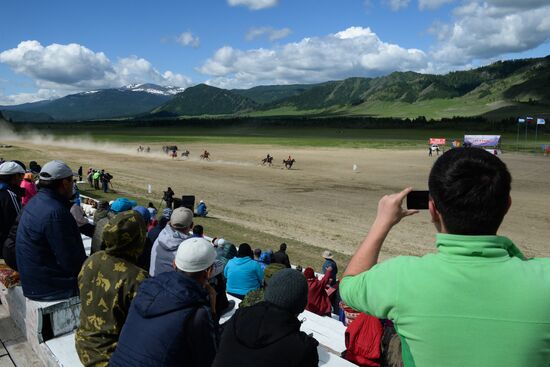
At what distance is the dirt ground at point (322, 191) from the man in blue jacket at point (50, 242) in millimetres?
10866

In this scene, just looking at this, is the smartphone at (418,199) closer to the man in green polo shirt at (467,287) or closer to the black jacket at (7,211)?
the man in green polo shirt at (467,287)

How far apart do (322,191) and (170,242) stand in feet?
72.6

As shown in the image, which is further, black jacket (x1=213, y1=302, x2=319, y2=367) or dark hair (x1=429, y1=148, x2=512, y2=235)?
black jacket (x1=213, y1=302, x2=319, y2=367)

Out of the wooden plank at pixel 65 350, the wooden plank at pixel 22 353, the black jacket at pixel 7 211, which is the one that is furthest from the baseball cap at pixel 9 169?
the wooden plank at pixel 65 350

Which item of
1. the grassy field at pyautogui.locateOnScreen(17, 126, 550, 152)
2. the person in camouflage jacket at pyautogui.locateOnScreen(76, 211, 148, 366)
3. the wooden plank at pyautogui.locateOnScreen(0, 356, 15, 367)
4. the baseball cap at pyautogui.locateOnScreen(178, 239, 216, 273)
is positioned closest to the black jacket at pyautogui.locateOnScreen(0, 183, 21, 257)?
the wooden plank at pyautogui.locateOnScreen(0, 356, 15, 367)

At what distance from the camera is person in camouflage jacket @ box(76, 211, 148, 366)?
3379 mm

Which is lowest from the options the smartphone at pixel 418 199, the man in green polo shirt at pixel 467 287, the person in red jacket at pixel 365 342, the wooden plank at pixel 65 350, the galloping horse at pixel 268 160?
the galloping horse at pixel 268 160

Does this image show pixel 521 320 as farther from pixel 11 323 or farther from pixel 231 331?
pixel 11 323

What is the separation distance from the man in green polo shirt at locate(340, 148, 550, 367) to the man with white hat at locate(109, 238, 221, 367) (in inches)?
45.4

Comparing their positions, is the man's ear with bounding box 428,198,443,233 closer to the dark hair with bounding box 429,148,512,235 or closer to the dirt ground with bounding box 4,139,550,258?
the dark hair with bounding box 429,148,512,235

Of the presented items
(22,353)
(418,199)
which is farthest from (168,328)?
(22,353)

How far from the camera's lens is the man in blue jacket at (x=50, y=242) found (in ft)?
13.5

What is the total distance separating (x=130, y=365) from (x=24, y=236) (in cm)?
228

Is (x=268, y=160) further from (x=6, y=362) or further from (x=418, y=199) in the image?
(x=418, y=199)
